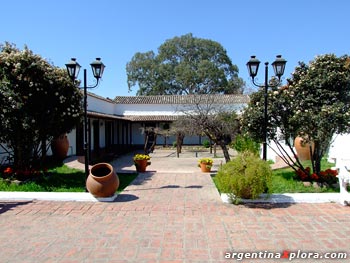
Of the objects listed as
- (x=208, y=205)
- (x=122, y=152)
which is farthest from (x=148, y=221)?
(x=122, y=152)

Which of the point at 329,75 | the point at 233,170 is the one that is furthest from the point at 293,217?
the point at 329,75

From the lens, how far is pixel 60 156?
45.7 feet

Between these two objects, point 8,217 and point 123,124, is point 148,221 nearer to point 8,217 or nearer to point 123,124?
point 8,217

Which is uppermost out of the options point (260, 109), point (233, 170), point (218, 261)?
point (260, 109)

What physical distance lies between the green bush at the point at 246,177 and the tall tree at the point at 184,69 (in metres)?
34.9

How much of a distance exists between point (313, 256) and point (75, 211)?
4280 mm

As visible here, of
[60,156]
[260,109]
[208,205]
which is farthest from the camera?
[60,156]

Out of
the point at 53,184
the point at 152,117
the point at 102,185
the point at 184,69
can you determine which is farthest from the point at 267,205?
the point at 184,69

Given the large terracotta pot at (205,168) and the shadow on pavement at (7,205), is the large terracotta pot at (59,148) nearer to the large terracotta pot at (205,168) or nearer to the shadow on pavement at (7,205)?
the large terracotta pot at (205,168)

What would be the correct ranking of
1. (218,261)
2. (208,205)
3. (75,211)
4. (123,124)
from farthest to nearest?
(123,124) → (208,205) → (75,211) → (218,261)

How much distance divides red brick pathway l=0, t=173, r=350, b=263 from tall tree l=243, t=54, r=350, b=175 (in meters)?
1.90

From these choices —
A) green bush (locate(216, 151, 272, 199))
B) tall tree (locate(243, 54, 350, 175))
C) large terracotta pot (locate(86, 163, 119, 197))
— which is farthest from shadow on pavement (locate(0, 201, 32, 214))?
tall tree (locate(243, 54, 350, 175))

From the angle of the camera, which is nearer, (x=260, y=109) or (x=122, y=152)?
(x=260, y=109)

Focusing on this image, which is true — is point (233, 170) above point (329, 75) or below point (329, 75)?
below
